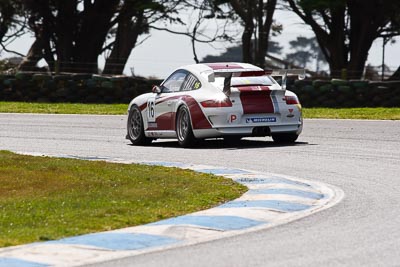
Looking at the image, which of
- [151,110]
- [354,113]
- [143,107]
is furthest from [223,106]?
[354,113]

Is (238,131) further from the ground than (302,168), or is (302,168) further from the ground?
(238,131)

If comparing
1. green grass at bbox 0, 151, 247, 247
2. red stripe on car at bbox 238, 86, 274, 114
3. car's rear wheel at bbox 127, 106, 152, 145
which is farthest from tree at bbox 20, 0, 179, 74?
green grass at bbox 0, 151, 247, 247

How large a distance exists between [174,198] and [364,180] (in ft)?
8.66

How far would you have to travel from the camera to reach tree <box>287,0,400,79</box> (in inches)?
1590

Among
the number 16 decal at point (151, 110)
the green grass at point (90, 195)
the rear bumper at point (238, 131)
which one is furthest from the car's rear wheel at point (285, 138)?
the green grass at point (90, 195)

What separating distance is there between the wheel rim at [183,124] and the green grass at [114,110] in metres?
7.46

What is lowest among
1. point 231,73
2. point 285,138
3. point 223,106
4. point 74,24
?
point 285,138

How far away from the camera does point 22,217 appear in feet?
33.6

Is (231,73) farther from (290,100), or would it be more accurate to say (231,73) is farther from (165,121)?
(165,121)

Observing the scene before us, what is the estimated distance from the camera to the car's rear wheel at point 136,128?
20.0 meters

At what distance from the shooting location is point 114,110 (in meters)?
30.3

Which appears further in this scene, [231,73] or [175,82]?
[175,82]

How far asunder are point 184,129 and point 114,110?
458 inches

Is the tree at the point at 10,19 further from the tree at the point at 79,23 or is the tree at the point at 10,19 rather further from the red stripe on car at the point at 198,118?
the red stripe on car at the point at 198,118
